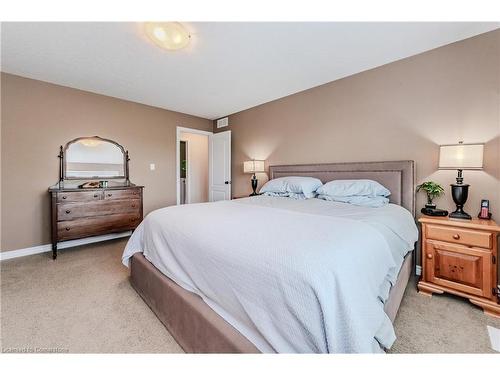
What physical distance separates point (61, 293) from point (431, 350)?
9.37 ft

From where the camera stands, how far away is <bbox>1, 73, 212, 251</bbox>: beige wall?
275cm

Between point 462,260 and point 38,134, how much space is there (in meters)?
4.91

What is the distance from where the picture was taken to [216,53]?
7.43 feet

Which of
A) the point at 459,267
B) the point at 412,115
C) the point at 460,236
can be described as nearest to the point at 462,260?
the point at 459,267

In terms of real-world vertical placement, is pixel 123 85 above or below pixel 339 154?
above

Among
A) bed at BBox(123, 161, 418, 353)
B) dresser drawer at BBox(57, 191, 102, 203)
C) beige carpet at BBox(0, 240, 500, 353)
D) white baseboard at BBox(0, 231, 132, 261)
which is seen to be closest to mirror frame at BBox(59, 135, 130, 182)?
dresser drawer at BBox(57, 191, 102, 203)

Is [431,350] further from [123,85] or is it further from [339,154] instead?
[123,85]

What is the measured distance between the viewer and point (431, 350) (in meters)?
1.31

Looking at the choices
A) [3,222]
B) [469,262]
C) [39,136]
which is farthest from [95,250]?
[469,262]

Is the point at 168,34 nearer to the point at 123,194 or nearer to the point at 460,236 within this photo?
the point at 123,194

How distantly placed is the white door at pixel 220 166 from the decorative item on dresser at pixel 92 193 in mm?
1676

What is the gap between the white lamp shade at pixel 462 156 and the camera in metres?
1.77

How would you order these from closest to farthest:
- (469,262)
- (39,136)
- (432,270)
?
(469,262)
(432,270)
(39,136)
